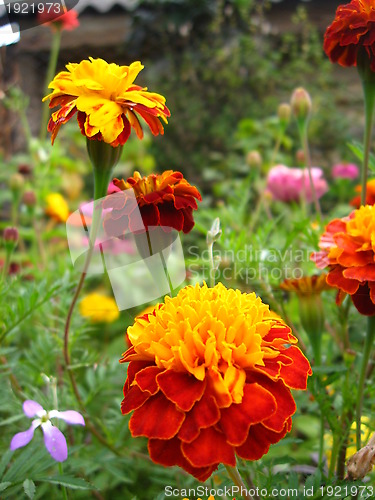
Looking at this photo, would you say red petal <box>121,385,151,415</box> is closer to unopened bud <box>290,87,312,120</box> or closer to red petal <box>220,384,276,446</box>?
red petal <box>220,384,276,446</box>

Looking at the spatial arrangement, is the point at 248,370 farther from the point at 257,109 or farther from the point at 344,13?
the point at 257,109

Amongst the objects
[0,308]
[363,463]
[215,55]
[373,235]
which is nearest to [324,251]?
[373,235]

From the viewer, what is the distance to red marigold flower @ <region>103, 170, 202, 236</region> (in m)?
0.39

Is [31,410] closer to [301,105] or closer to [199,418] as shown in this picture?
[199,418]

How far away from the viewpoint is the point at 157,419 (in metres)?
0.29

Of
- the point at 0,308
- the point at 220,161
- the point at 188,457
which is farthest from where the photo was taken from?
the point at 220,161

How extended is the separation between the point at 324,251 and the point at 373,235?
77mm

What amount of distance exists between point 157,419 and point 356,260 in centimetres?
21

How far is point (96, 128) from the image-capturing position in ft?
1.19

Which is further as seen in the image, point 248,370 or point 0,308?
point 0,308

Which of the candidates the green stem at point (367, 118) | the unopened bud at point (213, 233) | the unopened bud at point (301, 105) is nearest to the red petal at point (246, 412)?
the unopened bud at point (213, 233)

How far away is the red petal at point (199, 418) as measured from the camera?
0.27 m

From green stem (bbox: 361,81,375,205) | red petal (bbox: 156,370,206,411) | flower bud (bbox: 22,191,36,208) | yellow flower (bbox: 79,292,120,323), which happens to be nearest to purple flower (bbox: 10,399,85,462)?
red petal (bbox: 156,370,206,411)

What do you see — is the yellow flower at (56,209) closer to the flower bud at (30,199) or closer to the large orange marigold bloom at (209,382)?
the flower bud at (30,199)
